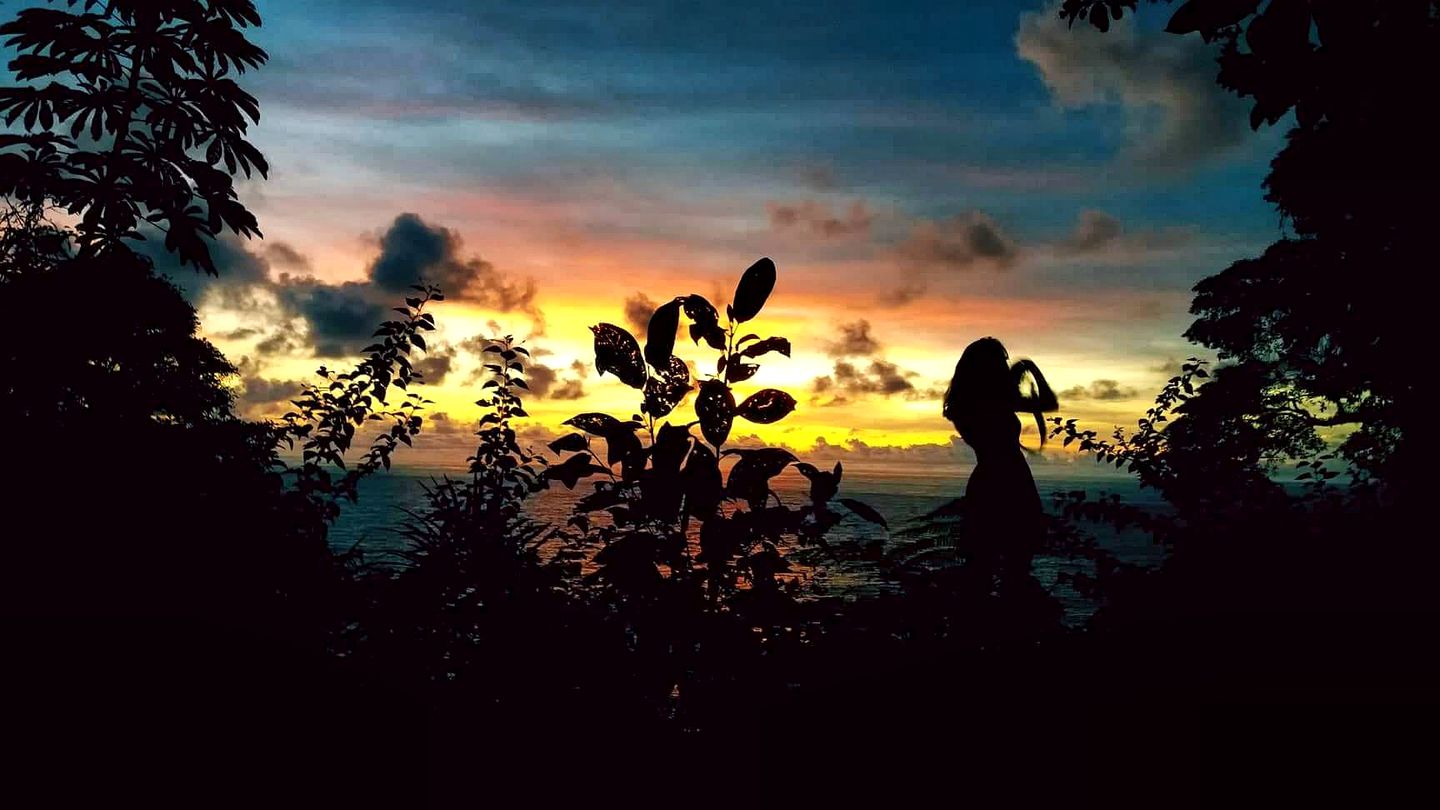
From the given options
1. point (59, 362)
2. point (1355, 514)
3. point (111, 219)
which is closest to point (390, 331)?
point (59, 362)

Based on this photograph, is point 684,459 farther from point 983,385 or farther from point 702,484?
point 983,385

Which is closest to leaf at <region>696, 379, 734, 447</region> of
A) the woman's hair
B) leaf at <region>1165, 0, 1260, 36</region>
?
leaf at <region>1165, 0, 1260, 36</region>

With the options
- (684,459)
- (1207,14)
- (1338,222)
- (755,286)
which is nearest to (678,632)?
(684,459)

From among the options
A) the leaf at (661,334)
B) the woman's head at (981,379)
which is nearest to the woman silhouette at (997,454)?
the woman's head at (981,379)

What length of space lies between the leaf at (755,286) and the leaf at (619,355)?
19.3 inches

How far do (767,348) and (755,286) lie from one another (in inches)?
11.0

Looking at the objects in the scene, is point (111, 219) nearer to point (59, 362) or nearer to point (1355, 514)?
point (59, 362)

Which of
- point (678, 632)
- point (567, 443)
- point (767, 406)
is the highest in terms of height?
point (767, 406)

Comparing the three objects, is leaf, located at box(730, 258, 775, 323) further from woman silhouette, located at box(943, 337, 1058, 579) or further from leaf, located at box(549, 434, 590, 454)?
woman silhouette, located at box(943, 337, 1058, 579)

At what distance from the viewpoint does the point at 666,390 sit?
11.4 feet

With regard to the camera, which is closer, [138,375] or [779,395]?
[779,395]

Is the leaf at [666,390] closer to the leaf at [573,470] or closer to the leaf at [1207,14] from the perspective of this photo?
the leaf at [573,470]

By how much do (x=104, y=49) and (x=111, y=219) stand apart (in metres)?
1.71

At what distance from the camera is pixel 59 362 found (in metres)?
6.84
